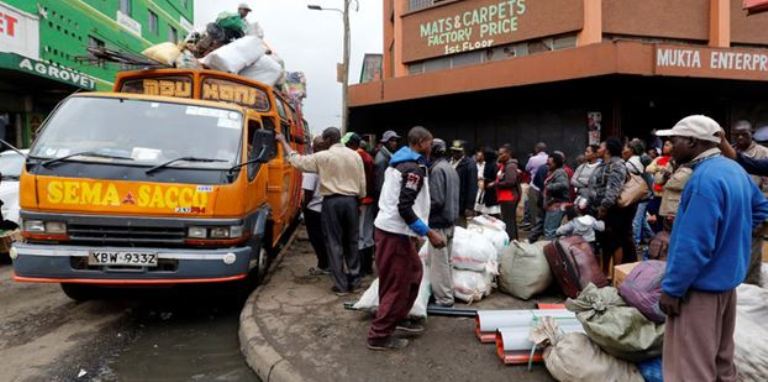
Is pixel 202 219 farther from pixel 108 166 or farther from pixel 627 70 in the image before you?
pixel 627 70

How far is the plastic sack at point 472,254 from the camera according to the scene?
4902mm

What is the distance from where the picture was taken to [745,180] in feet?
7.82

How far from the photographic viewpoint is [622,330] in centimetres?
290

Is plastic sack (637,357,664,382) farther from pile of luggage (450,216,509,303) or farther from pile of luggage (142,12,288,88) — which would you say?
pile of luggage (142,12,288,88)

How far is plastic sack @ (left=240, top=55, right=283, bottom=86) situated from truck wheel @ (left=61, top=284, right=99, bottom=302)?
10.6 feet

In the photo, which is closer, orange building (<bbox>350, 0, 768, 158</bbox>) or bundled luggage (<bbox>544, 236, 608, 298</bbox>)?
bundled luggage (<bbox>544, 236, 608, 298</bbox>)

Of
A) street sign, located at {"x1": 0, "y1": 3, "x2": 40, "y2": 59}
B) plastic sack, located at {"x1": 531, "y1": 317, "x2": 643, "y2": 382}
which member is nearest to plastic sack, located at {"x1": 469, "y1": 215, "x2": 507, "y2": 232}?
plastic sack, located at {"x1": 531, "y1": 317, "x2": 643, "y2": 382}

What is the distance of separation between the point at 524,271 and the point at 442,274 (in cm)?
90

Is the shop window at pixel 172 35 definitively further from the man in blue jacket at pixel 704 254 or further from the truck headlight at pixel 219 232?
the man in blue jacket at pixel 704 254

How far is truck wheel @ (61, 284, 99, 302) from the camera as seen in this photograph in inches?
192

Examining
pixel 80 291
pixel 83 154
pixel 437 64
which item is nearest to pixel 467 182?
pixel 83 154

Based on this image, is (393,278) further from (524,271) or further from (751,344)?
(751,344)

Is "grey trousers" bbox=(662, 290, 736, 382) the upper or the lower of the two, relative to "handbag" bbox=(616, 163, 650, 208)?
lower

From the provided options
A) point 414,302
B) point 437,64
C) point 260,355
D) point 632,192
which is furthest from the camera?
point 437,64
